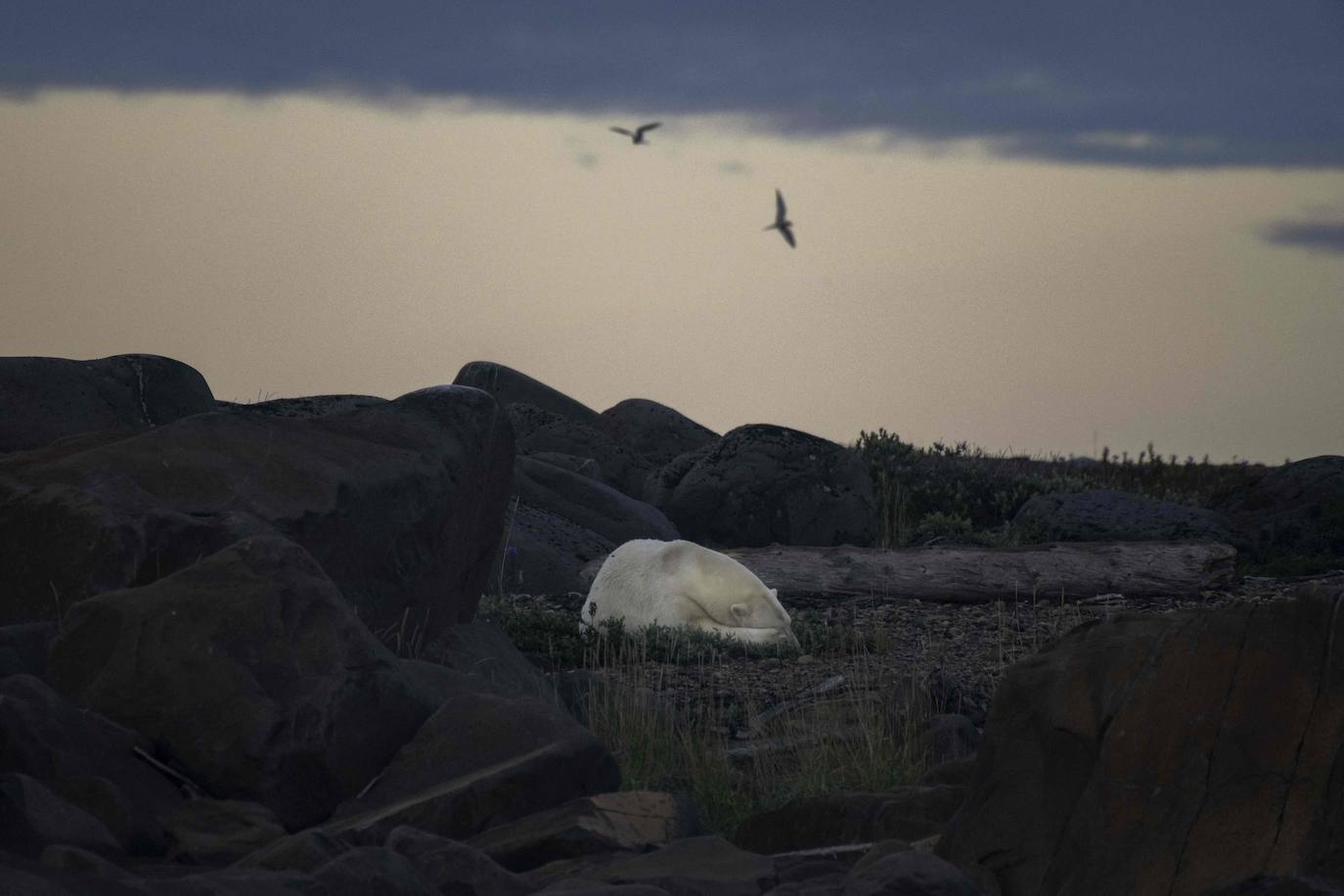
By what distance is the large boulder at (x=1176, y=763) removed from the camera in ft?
17.6

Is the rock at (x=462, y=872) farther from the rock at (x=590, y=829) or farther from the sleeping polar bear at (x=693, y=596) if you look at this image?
the sleeping polar bear at (x=693, y=596)

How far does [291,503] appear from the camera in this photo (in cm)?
873

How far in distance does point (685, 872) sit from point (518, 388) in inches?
1034

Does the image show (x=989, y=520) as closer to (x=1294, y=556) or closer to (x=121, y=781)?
(x=1294, y=556)

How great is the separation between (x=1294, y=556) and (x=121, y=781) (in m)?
17.6

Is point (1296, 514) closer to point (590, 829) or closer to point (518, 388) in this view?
point (518, 388)

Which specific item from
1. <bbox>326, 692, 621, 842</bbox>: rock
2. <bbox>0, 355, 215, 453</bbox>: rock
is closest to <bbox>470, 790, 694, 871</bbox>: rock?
<bbox>326, 692, 621, 842</bbox>: rock

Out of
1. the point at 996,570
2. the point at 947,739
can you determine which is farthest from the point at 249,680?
the point at 996,570

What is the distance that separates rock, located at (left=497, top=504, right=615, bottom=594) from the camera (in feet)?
56.7

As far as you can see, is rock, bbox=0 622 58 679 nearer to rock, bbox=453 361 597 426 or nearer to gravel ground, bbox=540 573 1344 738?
gravel ground, bbox=540 573 1344 738

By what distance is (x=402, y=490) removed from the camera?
30.6 ft

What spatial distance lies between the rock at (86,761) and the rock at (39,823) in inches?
8.0

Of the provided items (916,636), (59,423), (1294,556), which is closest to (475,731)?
(916,636)

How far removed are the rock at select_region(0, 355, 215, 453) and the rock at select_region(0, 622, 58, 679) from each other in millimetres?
8132
